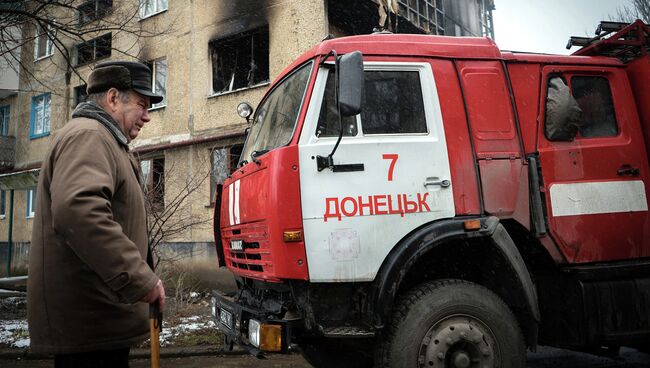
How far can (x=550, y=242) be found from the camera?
3.54 m

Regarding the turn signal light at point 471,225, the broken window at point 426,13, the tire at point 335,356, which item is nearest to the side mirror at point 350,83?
the turn signal light at point 471,225

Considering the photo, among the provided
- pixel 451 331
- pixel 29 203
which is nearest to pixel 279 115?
pixel 451 331

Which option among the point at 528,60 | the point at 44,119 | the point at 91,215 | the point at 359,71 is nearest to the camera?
the point at 91,215

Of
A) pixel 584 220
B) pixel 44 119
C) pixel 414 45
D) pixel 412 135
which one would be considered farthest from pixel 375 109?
pixel 44 119

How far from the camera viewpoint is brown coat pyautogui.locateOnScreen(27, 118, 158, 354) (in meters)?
1.78

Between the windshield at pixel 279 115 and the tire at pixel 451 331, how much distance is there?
1436 mm

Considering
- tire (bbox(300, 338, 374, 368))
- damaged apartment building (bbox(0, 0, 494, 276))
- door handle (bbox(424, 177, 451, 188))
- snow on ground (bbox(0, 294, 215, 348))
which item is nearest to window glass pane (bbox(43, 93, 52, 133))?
damaged apartment building (bbox(0, 0, 494, 276))

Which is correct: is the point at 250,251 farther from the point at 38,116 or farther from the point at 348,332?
the point at 38,116

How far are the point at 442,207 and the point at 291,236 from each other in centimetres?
107

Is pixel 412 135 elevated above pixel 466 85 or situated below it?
below

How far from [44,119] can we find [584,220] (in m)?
17.2

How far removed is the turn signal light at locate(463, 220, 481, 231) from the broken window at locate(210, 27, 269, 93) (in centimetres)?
911

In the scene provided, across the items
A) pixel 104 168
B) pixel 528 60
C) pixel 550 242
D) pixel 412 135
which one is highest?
pixel 528 60

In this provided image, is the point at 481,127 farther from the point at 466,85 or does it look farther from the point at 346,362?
the point at 346,362
